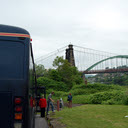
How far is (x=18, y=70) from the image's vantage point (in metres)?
4.47

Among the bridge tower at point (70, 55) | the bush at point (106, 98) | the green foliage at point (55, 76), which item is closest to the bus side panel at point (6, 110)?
the bush at point (106, 98)

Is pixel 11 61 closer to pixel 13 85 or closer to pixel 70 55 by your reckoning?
pixel 13 85

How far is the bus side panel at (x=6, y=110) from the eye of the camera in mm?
4320

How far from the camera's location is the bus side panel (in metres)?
4.32

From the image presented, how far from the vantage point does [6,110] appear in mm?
4336

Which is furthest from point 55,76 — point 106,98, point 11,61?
point 11,61

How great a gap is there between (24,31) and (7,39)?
0.44m

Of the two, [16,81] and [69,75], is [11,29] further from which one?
[69,75]

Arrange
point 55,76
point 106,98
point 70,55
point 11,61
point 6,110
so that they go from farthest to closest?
1. point 70,55
2. point 55,76
3. point 106,98
4. point 11,61
5. point 6,110

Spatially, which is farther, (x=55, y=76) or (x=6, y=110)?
(x=55, y=76)

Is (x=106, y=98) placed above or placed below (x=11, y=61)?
below

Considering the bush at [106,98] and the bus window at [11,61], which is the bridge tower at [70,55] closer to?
the bush at [106,98]

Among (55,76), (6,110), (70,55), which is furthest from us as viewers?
(70,55)

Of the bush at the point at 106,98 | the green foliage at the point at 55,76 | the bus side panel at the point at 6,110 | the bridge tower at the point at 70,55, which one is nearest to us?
the bus side panel at the point at 6,110
